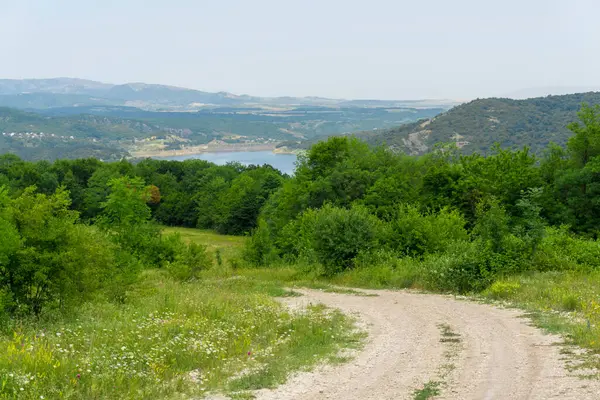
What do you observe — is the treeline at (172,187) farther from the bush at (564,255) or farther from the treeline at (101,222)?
the bush at (564,255)

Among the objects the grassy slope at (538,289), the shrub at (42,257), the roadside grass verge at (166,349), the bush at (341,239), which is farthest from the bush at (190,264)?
the shrub at (42,257)

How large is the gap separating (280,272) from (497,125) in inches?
3786

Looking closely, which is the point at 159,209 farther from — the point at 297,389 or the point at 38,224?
the point at 297,389

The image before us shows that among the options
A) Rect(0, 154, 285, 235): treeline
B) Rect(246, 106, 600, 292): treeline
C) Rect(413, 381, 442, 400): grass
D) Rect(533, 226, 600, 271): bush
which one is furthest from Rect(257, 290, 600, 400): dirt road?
Rect(0, 154, 285, 235): treeline

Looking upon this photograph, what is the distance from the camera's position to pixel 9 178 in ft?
303

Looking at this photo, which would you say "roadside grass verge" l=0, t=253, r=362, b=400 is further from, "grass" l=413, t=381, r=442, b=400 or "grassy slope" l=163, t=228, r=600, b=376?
"grassy slope" l=163, t=228, r=600, b=376

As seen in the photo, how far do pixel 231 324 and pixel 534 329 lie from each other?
7000mm

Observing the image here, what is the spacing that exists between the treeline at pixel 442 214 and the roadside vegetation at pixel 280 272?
10cm

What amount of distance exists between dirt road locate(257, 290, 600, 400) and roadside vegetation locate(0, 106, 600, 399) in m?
0.72

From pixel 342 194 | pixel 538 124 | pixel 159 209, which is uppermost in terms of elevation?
pixel 538 124

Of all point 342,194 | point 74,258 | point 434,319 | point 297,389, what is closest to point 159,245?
point 342,194

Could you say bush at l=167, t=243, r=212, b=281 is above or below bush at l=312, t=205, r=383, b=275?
below

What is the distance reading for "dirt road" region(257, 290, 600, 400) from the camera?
29.5 feet

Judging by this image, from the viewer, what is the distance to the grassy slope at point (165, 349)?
897 centimetres
